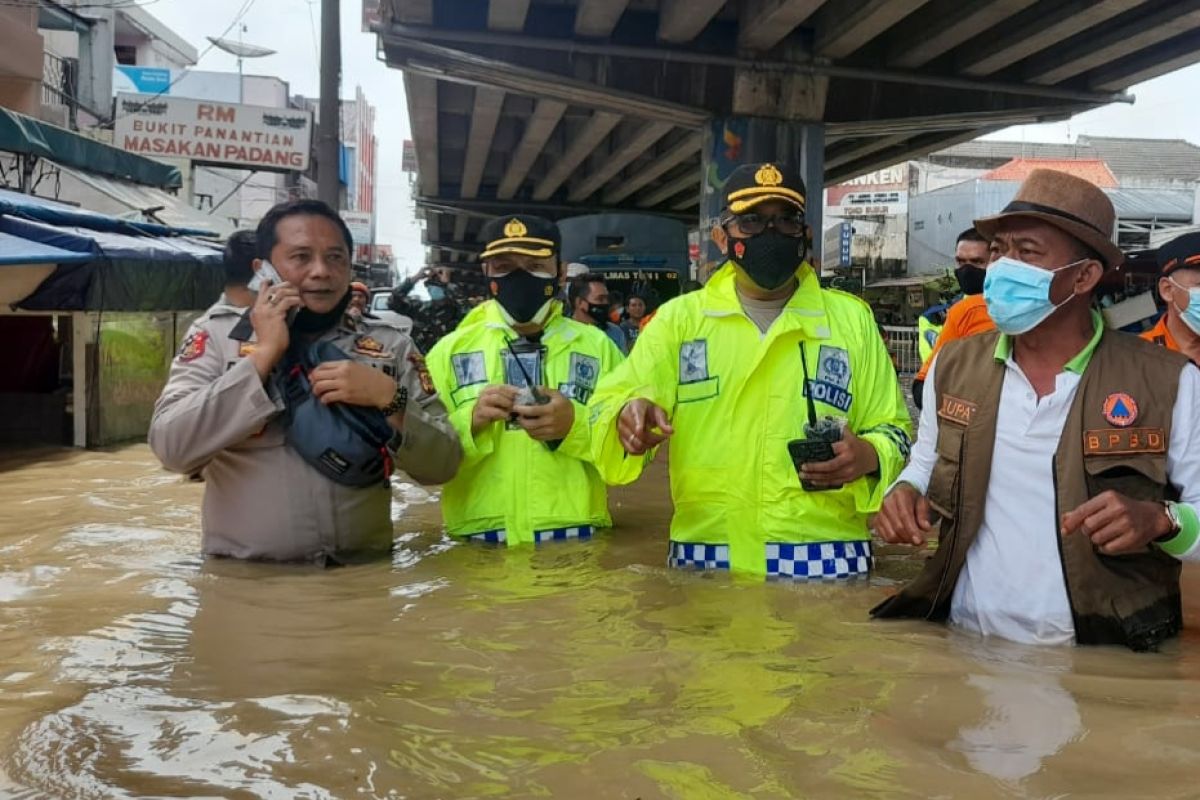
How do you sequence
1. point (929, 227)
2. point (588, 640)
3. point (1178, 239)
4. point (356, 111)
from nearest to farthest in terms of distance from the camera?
point (588, 640)
point (1178, 239)
point (929, 227)
point (356, 111)

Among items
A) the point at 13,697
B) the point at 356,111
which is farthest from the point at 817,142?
the point at 356,111

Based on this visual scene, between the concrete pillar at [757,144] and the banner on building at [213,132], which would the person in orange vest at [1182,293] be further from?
the banner on building at [213,132]

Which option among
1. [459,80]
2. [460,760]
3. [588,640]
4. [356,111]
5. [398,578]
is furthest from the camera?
[356,111]

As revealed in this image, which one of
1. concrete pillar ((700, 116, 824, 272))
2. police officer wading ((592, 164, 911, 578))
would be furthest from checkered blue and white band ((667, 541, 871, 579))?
concrete pillar ((700, 116, 824, 272))

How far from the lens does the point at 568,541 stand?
14.7 ft

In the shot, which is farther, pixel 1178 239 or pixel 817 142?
pixel 817 142

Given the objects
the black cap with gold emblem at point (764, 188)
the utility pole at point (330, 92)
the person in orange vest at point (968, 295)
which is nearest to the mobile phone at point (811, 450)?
the black cap with gold emblem at point (764, 188)

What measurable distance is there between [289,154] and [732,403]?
2777 centimetres

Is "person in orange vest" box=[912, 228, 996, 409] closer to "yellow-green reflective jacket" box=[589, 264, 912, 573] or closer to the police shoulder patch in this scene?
"yellow-green reflective jacket" box=[589, 264, 912, 573]

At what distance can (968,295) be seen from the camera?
5430 mm

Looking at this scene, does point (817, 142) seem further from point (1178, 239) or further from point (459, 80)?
point (1178, 239)

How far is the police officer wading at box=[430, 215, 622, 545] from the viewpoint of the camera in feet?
14.2

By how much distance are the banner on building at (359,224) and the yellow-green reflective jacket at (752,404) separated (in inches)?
1216

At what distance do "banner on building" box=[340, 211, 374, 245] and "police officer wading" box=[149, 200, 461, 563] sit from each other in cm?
3038
